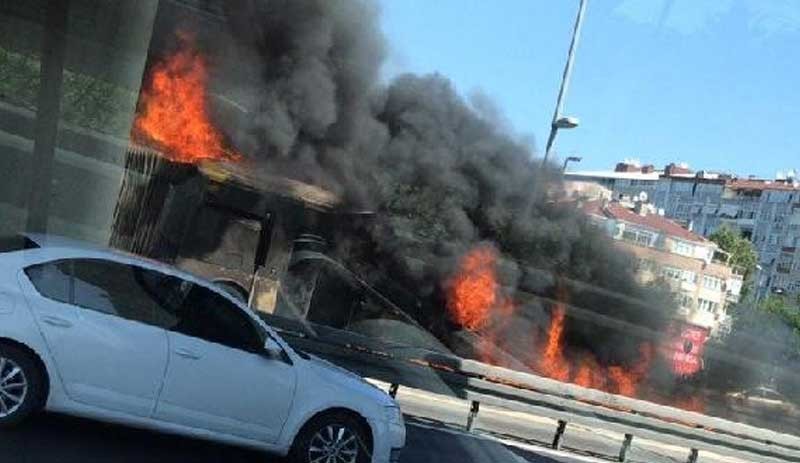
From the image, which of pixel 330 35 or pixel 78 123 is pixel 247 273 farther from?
pixel 330 35

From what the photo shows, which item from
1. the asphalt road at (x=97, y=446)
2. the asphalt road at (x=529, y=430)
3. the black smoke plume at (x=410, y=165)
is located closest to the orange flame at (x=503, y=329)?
the black smoke plume at (x=410, y=165)

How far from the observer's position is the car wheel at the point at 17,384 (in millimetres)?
4668

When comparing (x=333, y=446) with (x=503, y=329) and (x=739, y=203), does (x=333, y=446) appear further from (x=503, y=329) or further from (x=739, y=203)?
(x=739, y=203)

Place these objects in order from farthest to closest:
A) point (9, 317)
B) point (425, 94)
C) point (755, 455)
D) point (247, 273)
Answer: point (425, 94) < point (247, 273) < point (755, 455) < point (9, 317)

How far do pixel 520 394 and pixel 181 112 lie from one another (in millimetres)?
11334

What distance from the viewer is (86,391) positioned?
4.81 m

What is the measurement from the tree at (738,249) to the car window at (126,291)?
50.7 feet

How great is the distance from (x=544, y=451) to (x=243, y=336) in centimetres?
451

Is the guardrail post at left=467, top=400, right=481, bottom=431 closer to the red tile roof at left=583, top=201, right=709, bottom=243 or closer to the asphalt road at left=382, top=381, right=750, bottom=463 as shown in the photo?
the asphalt road at left=382, top=381, right=750, bottom=463

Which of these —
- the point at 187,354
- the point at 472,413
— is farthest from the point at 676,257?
the point at 187,354

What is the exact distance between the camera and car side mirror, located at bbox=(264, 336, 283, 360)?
5.29 metres

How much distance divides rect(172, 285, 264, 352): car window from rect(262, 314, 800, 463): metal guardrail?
3.02 meters

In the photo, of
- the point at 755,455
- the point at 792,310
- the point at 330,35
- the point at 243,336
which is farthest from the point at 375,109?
the point at 243,336

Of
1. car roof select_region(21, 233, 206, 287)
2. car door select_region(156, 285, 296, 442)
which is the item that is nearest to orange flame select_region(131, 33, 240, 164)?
car roof select_region(21, 233, 206, 287)
